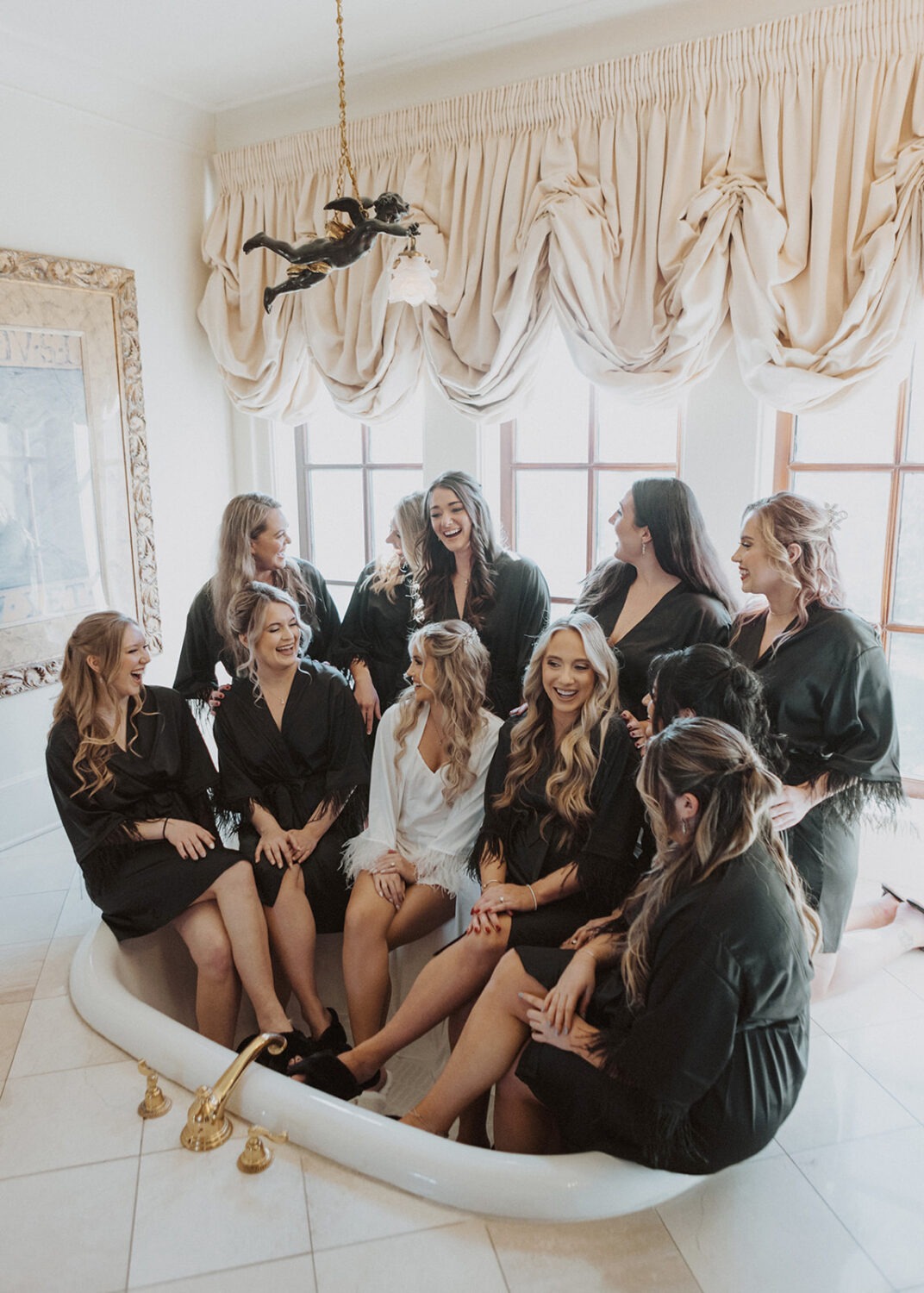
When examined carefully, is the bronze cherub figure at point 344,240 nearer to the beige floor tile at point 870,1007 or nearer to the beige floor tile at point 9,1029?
the beige floor tile at point 9,1029

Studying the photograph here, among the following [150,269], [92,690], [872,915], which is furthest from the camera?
[150,269]

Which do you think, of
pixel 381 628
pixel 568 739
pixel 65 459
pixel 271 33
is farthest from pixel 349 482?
pixel 568 739

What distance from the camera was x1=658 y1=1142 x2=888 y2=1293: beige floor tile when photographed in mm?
1596

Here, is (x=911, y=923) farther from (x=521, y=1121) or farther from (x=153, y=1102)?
(x=153, y=1102)

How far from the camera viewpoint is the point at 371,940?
2.55 metres

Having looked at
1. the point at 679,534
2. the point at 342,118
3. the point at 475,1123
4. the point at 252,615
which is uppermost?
the point at 342,118

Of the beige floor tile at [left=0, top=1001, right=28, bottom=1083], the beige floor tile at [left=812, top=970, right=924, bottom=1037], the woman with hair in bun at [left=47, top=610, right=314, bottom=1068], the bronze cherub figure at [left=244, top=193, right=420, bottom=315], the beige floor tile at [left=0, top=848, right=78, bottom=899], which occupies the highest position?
the bronze cherub figure at [left=244, top=193, right=420, bottom=315]

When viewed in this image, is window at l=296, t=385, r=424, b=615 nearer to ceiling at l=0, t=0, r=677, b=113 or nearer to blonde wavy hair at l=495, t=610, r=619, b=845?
ceiling at l=0, t=0, r=677, b=113

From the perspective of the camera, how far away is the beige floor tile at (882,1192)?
5.43ft

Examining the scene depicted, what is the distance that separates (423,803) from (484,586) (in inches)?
29.3

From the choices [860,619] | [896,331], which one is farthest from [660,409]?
[860,619]

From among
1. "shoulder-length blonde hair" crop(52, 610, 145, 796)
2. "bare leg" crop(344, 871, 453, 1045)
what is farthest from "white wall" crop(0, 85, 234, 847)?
"bare leg" crop(344, 871, 453, 1045)

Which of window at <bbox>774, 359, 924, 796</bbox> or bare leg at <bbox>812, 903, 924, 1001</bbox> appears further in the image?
window at <bbox>774, 359, 924, 796</bbox>

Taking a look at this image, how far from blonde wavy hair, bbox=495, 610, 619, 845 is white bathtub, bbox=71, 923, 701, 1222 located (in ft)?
2.77
